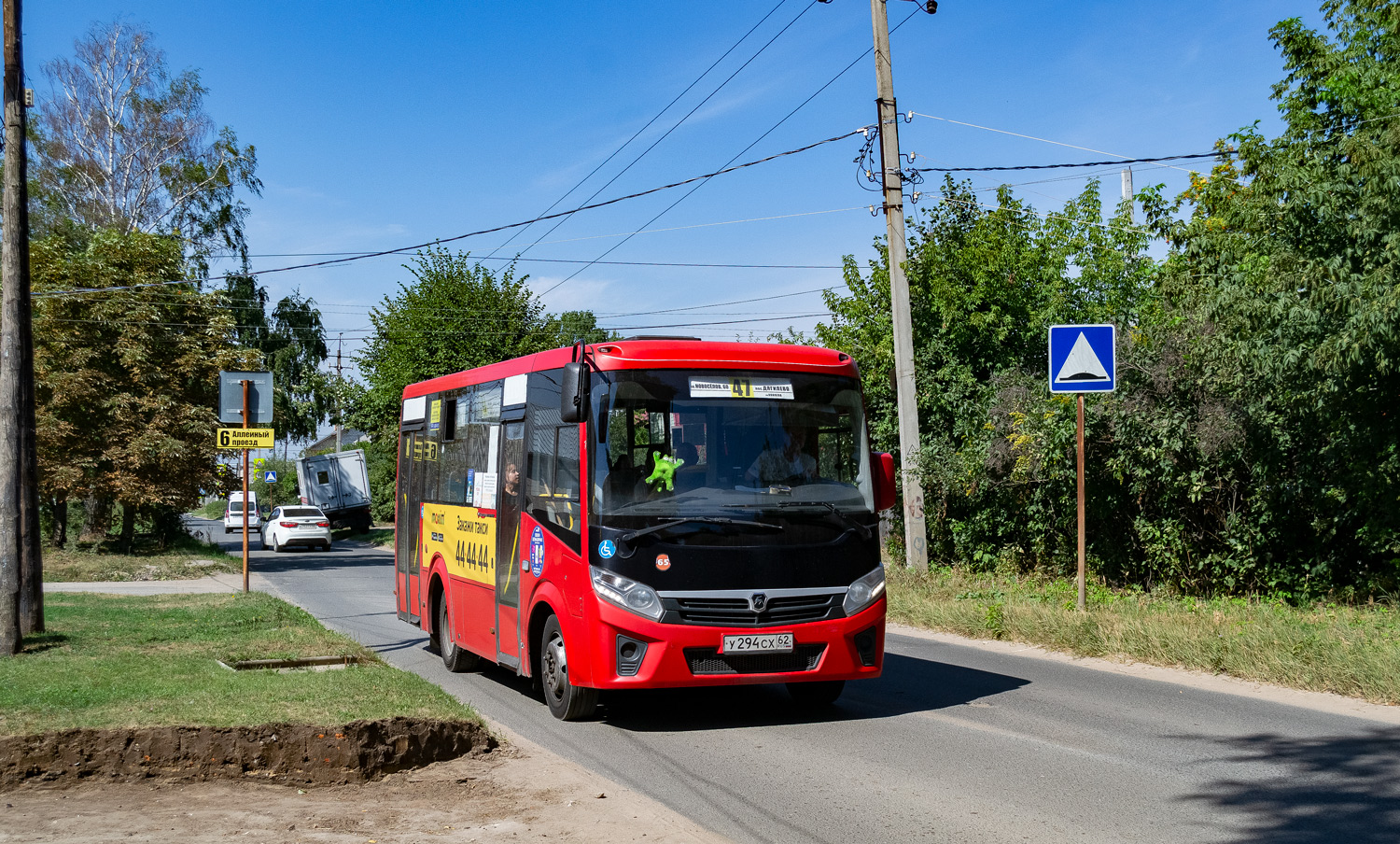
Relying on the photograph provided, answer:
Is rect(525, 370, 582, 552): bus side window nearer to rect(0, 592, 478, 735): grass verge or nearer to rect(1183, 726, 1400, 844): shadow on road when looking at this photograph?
rect(0, 592, 478, 735): grass verge

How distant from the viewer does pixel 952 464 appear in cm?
1906

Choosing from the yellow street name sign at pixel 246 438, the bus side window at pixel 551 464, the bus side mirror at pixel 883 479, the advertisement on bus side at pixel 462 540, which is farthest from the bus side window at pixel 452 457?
the yellow street name sign at pixel 246 438

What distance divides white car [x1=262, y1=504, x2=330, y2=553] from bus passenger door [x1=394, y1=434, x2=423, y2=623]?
91.7 ft

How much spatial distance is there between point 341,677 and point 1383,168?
10.2m

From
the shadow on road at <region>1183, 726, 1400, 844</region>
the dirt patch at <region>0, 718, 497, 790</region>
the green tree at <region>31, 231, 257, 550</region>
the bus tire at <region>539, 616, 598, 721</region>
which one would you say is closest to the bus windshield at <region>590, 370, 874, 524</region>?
the bus tire at <region>539, 616, 598, 721</region>

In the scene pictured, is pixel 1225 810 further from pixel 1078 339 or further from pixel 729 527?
pixel 1078 339

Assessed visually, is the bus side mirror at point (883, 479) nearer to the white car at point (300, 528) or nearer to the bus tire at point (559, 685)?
the bus tire at point (559, 685)

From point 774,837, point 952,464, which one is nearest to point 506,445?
point 774,837

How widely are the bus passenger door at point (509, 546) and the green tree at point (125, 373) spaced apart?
2176cm

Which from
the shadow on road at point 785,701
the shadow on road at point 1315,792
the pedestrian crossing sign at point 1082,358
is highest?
the pedestrian crossing sign at point 1082,358

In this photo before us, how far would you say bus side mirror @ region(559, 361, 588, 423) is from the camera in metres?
8.80

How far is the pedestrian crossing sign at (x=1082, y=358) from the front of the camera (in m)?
12.8

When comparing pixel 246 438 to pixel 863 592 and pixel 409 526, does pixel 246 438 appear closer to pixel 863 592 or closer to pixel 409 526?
pixel 409 526

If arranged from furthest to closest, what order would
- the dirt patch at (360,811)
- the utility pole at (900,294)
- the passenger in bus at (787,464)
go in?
the utility pole at (900,294) → the passenger in bus at (787,464) → the dirt patch at (360,811)
